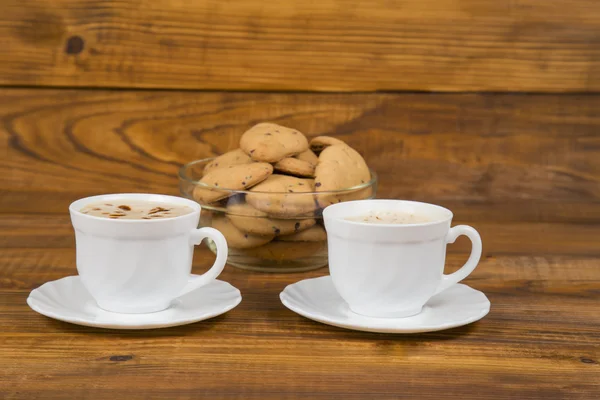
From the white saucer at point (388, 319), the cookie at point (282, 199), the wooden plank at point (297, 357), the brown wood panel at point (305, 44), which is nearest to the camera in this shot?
the wooden plank at point (297, 357)

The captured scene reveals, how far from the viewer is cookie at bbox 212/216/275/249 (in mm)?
1042

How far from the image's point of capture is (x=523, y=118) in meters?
1.40

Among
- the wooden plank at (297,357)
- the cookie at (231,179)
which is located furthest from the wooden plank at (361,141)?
the wooden plank at (297,357)

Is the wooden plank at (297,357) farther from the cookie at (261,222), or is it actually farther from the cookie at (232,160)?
the cookie at (232,160)

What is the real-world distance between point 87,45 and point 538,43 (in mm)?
790

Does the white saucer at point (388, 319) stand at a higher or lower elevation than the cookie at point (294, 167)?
lower

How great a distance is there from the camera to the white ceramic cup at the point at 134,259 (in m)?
0.81

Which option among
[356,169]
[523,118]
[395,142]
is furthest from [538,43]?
[356,169]

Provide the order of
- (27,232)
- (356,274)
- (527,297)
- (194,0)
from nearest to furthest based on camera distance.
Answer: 1. (356,274)
2. (527,297)
3. (27,232)
4. (194,0)

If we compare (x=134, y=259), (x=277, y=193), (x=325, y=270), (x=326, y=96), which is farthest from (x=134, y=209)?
(x=326, y=96)

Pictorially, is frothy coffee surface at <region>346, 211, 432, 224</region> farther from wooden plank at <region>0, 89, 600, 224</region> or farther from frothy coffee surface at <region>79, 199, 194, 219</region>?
wooden plank at <region>0, 89, 600, 224</region>

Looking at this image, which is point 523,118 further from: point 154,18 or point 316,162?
point 154,18

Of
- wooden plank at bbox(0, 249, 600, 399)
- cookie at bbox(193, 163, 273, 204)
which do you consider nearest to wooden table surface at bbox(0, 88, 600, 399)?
wooden plank at bbox(0, 249, 600, 399)

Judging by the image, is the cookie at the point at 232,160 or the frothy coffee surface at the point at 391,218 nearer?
the frothy coffee surface at the point at 391,218
